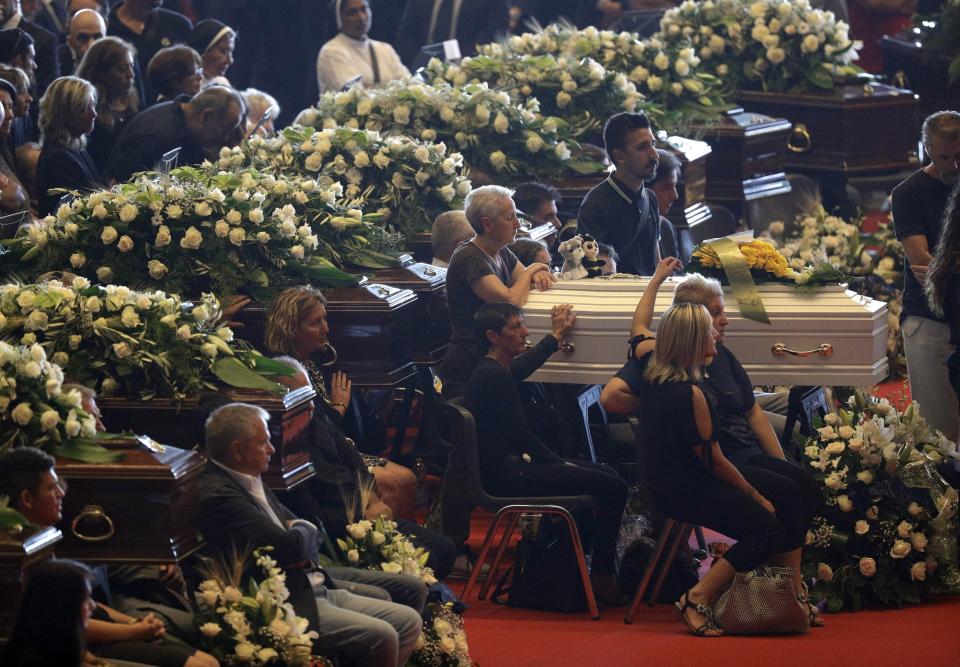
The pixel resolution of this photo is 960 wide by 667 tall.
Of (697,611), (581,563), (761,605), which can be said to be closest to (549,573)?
(581,563)

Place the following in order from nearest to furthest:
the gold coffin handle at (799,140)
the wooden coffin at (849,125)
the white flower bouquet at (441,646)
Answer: the white flower bouquet at (441,646) → the wooden coffin at (849,125) → the gold coffin handle at (799,140)

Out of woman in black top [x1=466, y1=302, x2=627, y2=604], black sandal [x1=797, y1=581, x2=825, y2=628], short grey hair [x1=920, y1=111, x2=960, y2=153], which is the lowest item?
black sandal [x1=797, y1=581, x2=825, y2=628]

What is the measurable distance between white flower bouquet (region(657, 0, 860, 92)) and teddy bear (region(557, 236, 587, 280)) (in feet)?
13.5

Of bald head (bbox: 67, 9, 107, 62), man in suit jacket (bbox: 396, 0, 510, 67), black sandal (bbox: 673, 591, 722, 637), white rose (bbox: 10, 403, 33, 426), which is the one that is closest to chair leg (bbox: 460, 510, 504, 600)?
black sandal (bbox: 673, 591, 722, 637)

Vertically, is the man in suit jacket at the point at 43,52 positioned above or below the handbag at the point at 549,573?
above

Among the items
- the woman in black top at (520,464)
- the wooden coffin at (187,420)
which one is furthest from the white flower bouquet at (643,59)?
the wooden coffin at (187,420)

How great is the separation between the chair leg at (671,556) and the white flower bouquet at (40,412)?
6.95 ft

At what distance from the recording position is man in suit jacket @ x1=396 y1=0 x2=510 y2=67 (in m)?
12.1

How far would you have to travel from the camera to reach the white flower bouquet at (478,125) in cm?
858

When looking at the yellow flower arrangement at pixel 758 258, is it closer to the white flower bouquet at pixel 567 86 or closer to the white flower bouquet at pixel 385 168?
the white flower bouquet at pixel 385 168

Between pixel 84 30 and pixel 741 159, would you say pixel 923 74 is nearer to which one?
pixel 741 159

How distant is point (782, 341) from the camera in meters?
6.48

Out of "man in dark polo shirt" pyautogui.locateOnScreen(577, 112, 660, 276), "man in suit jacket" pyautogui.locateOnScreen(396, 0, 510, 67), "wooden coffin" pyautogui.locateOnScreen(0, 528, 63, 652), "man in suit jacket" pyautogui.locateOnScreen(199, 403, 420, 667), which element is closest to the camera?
"wooden coffin" pyautogui.locateOnScreen(0, 528, 63, 652)

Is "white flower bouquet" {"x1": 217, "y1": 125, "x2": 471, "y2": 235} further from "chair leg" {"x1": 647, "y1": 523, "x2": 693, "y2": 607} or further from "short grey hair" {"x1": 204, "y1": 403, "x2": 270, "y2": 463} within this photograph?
"short grey hair" {"x1": 204, "y1": 403, "x2": 270, "y2": 463}
